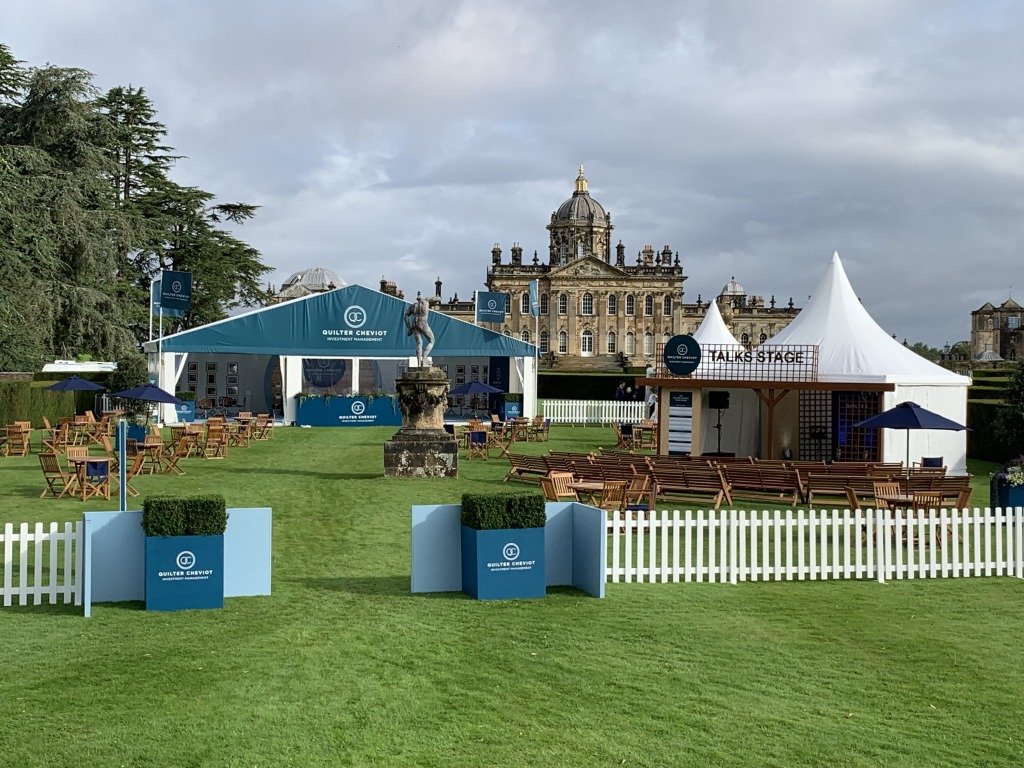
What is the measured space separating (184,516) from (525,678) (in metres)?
3.50

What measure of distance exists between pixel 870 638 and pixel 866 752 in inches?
113

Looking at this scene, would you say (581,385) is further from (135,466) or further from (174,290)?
(135,466)

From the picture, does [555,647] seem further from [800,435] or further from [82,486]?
[800,435]

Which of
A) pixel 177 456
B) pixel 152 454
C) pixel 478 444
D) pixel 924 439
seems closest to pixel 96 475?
pixel 152 454

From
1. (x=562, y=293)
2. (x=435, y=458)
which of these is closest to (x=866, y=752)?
(x=435, y=458)

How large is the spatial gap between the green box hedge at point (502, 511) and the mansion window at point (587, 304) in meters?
86.6

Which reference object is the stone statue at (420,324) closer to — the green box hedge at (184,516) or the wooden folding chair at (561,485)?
the wooden folding chair at (561,485)

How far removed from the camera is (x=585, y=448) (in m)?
30.3

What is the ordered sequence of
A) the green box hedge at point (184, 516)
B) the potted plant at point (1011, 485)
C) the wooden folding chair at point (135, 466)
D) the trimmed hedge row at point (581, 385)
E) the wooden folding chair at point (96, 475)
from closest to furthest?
the green box hedge at point (184, 516) → the potted plant at point (1011, 485) → the wooden folding chair at point (96, 475) → the wooden folding chair at point (135, 466) → the trimmed hedge row at point (581, 385)

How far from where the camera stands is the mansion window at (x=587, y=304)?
316 ft

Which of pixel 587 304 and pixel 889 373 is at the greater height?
pixel 587 304

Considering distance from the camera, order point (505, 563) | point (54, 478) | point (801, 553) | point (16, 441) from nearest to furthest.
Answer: point (505, 563) → point (801, 553) → point (54, 478) → point (16, 441)

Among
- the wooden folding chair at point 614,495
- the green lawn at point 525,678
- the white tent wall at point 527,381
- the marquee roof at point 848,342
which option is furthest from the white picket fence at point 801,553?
the white tent wall at point 527,381

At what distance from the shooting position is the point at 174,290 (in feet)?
121
